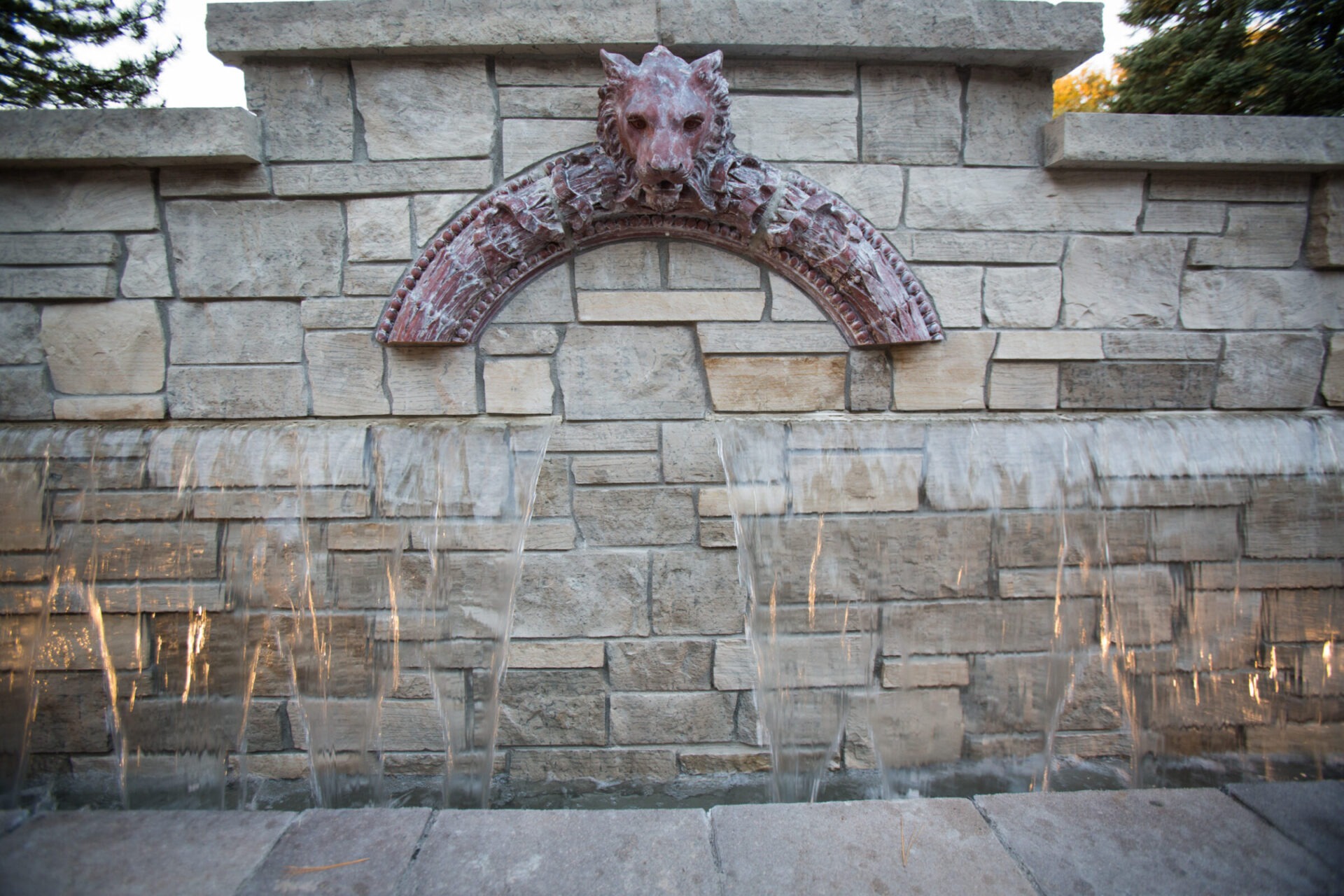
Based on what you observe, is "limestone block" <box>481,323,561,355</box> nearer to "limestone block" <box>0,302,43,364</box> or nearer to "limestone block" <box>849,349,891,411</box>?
"limestone block" <box>849,349,891,411</box>

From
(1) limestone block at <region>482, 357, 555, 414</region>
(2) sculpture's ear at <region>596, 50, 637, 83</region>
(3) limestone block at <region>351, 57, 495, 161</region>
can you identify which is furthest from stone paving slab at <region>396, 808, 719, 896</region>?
(2) sculpture's ear at <region>596, 50, 637, 83</region>

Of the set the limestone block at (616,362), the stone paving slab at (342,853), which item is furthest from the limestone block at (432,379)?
the stone paving slab at (342,853)

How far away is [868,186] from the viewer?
2107 mm

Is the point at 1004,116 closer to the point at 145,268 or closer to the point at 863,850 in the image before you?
the point at 863,850

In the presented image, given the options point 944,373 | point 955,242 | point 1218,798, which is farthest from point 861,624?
point 955,242

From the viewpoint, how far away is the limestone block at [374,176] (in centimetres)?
206

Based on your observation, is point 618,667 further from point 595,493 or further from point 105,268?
point 105,268

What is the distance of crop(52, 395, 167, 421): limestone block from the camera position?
2135mm

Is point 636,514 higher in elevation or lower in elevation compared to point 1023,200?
lower

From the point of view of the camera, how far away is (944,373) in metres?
2.17

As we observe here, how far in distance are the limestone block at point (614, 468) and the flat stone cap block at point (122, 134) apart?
149 cm

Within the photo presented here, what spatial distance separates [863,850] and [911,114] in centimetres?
233

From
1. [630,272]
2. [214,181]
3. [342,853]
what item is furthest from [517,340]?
[342,853]

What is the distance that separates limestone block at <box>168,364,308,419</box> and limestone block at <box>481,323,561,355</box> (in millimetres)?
653
